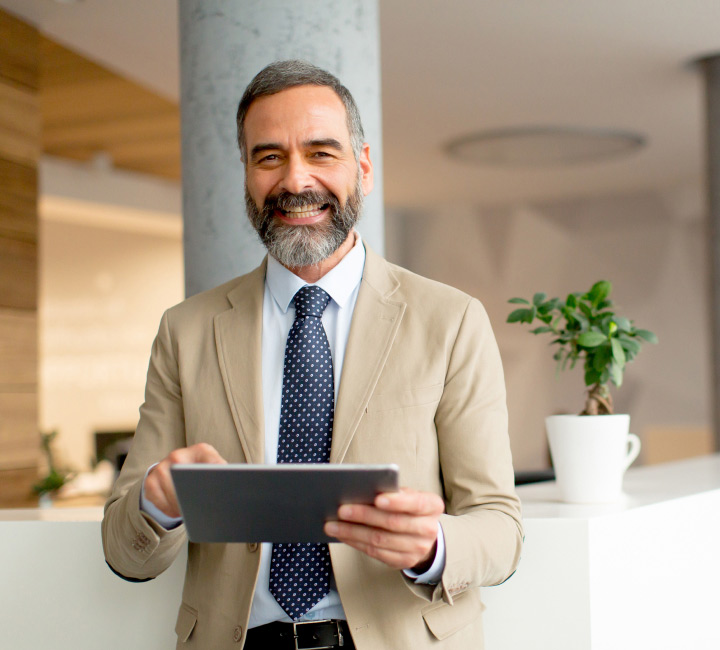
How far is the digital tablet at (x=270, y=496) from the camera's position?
1317 millimetres

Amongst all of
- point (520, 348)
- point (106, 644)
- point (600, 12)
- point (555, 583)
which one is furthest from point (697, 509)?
point (520, 348)

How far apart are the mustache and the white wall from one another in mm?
8881

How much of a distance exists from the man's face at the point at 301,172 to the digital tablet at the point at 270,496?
1.86 feet

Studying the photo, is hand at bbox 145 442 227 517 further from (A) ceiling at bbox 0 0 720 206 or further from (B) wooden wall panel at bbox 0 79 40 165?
(A) ceiling at bbox 0 0 720 206

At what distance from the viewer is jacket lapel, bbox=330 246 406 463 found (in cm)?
167

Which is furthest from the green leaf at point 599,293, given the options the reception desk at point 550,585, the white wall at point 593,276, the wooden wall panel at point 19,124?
the white wall at point 593,276

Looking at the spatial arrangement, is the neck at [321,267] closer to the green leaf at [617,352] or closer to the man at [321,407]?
the man at [321,407]

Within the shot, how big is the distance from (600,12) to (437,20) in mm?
925

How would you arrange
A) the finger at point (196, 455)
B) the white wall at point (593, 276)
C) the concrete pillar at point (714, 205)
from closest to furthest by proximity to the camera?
the finger at point (196, 455) < the concrete pillar at point (714, 205) < the white wall at point (593, 276)

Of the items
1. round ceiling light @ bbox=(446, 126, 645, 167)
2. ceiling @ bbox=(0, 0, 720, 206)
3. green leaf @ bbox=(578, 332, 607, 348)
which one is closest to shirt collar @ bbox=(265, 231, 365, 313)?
green leaf @ bbox=(578, 332, 607, 348)

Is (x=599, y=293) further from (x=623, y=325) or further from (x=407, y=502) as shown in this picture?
(x=407, y=502)

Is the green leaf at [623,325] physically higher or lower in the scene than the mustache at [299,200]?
lower

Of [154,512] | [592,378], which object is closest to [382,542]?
[154,512]

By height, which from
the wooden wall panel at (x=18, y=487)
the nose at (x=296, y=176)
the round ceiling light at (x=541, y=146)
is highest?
the round ceiling light at (x=541, y=146)
